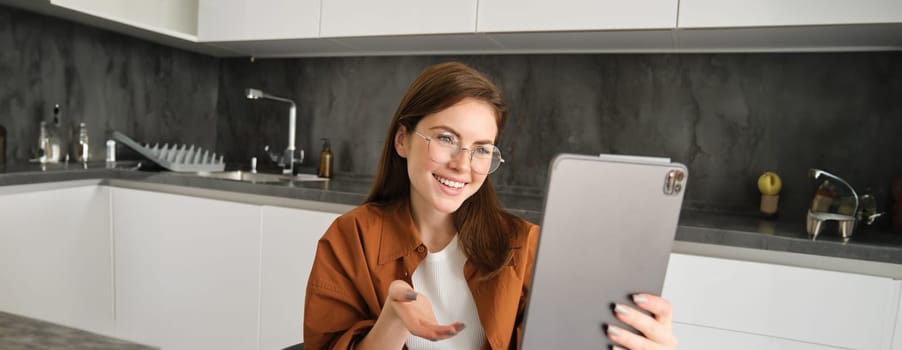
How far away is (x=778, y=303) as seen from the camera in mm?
1523

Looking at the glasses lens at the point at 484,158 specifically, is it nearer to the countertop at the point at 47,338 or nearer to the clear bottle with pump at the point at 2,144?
the countertop at the point at 47,338

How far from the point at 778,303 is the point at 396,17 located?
1.53 m

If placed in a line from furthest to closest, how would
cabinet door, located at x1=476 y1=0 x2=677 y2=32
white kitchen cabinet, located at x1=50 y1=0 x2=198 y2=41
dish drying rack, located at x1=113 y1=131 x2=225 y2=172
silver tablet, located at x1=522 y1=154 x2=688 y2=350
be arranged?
dish drying rack, located at x1=113 y1=131 x2=225 y2=172 < white kitchen cabinet, located at x1=50 y1=0 x2=198 y2=41 < cabinet door, located at x1=476 y1=0 x2=677 y2=32 < silver tablet, located at x1=522 y1=154 x2=688 y2=350

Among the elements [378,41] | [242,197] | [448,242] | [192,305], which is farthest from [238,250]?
[448,242]

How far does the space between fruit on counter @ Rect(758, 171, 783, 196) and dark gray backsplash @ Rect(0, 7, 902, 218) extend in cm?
10

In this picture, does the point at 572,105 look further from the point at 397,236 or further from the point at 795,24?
the point at 397,236

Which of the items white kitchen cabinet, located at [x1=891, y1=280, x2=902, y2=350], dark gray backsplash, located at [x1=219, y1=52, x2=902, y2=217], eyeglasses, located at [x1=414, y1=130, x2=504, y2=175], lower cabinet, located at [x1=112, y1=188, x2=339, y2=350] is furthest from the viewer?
lower cabinet, located at [x1=112, y1=188, x2=339, y2=350]

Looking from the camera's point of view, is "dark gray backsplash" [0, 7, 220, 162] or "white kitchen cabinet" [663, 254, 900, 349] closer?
"white kitchen cabinet" [663, 254, 900, 349]

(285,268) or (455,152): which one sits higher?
(455,152)

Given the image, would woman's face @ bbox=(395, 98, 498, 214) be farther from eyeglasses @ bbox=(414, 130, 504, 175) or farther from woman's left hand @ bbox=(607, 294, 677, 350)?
woman's left hand @ bbox=(607, 294, 677, 350)

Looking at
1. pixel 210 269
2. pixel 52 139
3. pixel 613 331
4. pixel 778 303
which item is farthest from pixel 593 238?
pixel 52 139

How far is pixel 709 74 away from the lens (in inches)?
82.9

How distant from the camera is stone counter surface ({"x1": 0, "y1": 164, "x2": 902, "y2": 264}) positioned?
149 cm

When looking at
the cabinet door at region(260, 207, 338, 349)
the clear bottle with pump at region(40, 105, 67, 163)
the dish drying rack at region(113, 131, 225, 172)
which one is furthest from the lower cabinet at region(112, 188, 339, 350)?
the clear bottle with pump at region(40, 105, 67, 163)
